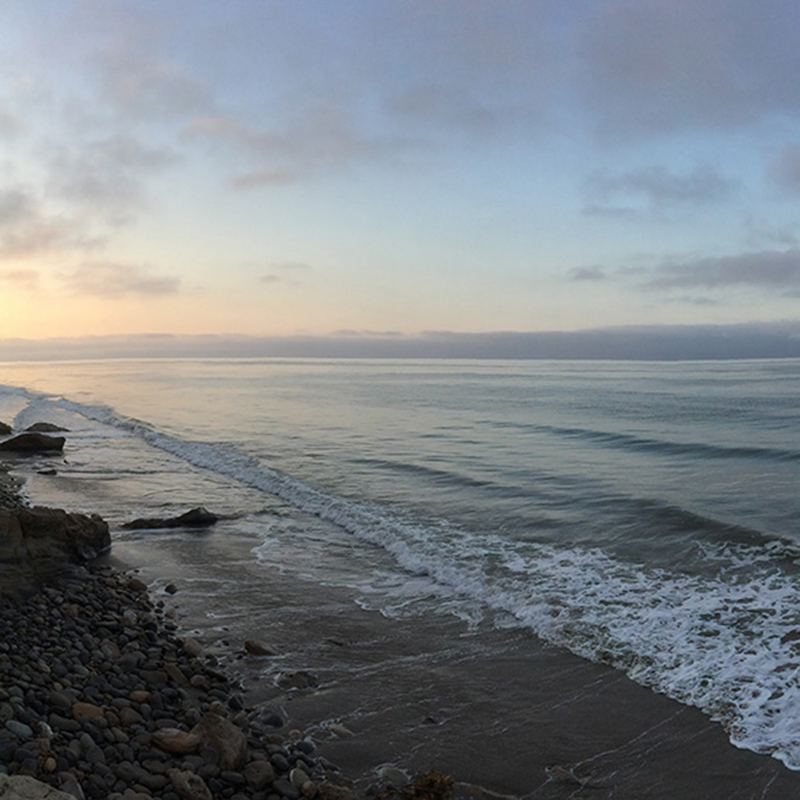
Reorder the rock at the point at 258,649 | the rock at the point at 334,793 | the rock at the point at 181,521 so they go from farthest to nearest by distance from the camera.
→ the rock at the point at 181,521
the rock at the point at 258,649
the rock at the point at 334,793

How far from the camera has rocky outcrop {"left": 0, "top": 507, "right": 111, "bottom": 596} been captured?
8781 millimetres

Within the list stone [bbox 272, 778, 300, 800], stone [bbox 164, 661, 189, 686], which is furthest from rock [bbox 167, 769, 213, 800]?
stone [bbox 164, 661, 189, 686]

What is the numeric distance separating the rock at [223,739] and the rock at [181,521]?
30.1ft

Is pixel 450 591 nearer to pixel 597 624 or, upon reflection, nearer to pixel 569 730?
pixel 597 624

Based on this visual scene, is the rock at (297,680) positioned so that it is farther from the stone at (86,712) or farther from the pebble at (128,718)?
the stone at (86,712)

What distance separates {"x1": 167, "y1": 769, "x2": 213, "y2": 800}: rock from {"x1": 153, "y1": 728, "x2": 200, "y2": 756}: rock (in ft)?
1.20

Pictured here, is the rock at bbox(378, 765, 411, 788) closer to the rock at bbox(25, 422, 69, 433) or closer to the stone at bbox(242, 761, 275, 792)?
the stone at bbox(242, 761, 275, 792)

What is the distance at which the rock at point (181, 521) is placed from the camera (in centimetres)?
1434

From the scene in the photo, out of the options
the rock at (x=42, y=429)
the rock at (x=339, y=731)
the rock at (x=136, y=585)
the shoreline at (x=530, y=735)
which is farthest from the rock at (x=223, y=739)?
the rock at (x=42, y=429)

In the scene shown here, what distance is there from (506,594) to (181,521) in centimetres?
760

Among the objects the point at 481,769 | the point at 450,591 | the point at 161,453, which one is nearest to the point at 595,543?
the point at 450,591

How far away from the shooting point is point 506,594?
10.4 metres

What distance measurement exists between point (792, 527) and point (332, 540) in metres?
9.40

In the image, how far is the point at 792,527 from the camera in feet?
45.5
